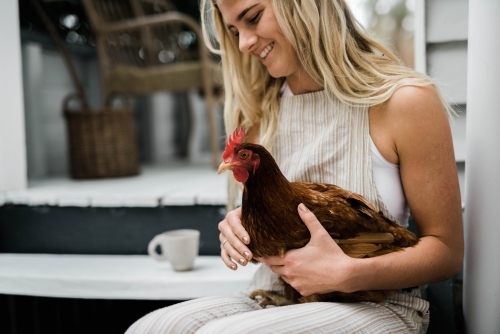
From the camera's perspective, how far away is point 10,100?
213 cm

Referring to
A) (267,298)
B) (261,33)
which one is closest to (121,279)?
(267,298)

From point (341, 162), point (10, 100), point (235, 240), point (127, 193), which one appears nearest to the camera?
point (235, 240)

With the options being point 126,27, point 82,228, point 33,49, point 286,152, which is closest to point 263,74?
point 286,152

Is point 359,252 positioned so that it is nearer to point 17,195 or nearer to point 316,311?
point 316,311

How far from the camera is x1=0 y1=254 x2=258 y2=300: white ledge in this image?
1.55 meters

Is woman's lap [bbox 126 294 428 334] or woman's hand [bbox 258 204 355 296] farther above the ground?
woman's hand [bbox 258 204 355 296]

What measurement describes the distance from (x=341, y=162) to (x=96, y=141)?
199cm

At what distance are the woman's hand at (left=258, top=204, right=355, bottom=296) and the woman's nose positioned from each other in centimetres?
46

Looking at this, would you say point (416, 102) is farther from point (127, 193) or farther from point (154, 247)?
point (127, 193)

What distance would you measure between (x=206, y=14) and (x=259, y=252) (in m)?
0.76

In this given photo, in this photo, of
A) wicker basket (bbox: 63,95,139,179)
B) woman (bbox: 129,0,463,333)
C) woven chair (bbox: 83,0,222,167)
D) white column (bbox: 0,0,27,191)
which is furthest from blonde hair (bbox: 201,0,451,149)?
wicker basket (bbox: 63,95,139,179)

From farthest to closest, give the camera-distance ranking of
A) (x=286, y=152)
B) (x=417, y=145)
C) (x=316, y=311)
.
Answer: (x=286, y=152) < (x=417, y=145) < (x=316, y=311)

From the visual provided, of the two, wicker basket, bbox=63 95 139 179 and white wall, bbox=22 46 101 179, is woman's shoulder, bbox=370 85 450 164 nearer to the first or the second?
wicker basket, bbox=63 95 139 179

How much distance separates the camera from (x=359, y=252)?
102 cm
